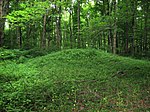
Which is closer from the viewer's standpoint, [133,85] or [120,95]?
[120,95]

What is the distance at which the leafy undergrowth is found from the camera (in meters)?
8.21

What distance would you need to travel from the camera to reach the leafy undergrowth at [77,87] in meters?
8.21

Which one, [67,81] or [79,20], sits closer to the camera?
[67,81]

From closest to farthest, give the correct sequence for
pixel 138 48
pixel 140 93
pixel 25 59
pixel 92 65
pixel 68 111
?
pixel 68 111 < pixel 140 93 < pixel 92 65 < pixel 25 59 < pixel 138 48

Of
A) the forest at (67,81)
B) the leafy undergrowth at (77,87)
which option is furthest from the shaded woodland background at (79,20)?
the leafy undergrowth at (77,87)

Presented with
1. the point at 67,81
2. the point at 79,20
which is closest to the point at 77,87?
the point at 67,81

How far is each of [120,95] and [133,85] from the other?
1628 mm

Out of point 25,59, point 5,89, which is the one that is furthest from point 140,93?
point 25,59

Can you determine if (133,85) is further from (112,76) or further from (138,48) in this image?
(138,48)

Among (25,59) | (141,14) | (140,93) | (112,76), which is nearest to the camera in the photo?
(140,93)

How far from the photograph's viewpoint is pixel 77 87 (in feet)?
33.8

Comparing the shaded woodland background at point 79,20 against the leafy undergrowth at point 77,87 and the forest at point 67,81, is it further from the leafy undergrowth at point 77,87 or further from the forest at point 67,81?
the leafy undergrowth at point 77,87

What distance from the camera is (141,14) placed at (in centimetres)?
2080

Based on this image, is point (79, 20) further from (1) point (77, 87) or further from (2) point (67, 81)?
(1) point (77, 87)
